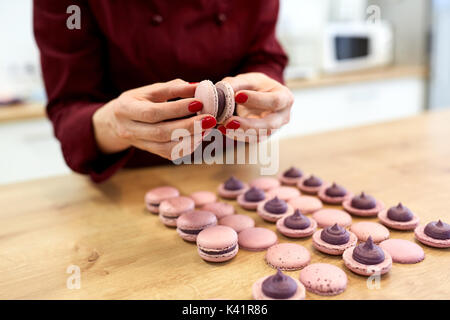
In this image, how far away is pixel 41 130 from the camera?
76.3 inches

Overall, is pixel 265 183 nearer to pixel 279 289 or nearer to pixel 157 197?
→ pixel 157 197

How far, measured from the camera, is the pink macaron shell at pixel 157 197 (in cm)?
87

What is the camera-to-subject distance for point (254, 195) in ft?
2.88

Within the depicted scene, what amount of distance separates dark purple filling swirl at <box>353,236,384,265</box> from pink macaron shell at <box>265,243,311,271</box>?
7 cm

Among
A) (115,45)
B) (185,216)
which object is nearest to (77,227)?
(185,216)

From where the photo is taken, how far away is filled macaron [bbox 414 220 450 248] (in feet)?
2.26

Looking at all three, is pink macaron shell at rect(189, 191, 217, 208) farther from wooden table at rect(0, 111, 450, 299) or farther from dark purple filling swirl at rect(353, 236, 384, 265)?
dark purple filling swirl at rect(353, 236, 384, 265)

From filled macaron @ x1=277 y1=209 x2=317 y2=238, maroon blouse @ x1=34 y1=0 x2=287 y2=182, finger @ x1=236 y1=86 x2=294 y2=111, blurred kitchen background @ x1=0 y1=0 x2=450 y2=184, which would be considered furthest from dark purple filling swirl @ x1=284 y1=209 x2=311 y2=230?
blurred kitchen background @ x1=0 y1=0 x2=450 y2=184

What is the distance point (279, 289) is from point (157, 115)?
1.15 feet

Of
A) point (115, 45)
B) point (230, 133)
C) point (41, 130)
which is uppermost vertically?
point (115, 45)

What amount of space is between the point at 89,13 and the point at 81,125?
27 cm

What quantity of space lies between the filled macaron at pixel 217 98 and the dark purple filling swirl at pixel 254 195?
19 centimetres

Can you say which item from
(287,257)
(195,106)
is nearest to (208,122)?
(195,106)
